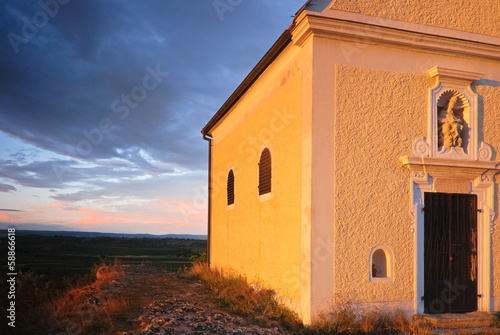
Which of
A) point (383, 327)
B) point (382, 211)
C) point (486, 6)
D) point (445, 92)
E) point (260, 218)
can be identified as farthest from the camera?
point (260, 218)

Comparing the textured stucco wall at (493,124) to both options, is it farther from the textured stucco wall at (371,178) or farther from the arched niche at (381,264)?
the arched niche at (381,264)

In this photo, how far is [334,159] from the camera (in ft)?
23.7

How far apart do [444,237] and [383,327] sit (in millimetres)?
2198

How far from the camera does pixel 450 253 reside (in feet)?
25.6

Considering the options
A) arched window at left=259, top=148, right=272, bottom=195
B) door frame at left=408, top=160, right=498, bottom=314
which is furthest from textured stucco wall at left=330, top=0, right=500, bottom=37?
arched window at left=259, top=148, right=272, bottom=195

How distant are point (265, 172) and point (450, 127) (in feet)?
13.1

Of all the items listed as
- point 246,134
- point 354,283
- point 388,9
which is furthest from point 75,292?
point 388,9

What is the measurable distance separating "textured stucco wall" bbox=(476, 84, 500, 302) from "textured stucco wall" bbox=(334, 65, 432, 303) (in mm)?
1498

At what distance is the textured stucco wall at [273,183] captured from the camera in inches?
304

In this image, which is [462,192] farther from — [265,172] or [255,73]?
[255,73]

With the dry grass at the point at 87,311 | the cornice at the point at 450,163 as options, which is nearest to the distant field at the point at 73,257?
the dry grass at the point at 87,311

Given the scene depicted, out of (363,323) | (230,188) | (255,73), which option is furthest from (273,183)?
(230,188)

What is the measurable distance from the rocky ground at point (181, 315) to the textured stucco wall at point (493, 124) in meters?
4.40

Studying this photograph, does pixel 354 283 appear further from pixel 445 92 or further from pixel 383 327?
pixel 445 92
